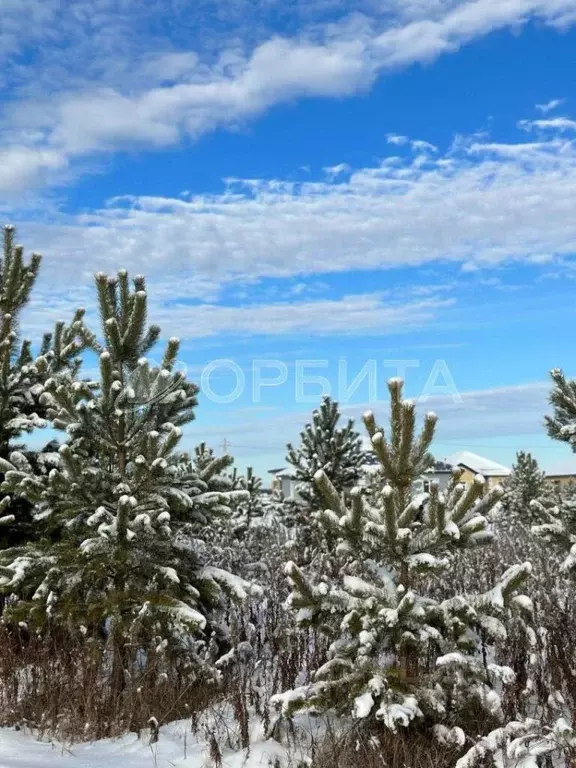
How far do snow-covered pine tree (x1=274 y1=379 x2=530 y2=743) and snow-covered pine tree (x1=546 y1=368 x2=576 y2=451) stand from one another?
14.1 feet

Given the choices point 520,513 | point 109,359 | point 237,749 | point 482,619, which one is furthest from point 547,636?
point 520,513

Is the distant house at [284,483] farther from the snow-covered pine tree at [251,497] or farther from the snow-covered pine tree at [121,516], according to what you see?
the snow-covered pine tree at [121,516]

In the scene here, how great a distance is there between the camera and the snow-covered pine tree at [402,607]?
4.92 m

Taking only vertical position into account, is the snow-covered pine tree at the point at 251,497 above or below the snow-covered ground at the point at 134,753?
above

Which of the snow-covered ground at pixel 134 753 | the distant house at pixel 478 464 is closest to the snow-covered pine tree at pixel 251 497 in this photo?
the snow-covered ground at pixel 134 753

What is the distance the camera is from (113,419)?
280 inches

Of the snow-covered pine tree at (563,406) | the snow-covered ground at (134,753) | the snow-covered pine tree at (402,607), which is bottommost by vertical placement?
the snow-covered ground at (134,753)

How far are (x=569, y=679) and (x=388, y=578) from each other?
2.32 metres

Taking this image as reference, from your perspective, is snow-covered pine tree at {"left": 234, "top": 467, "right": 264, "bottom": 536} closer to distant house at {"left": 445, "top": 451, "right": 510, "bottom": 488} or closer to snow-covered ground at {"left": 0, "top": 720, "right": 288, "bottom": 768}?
snow-covered ground at {"left": 0, "top": 720, "right": 288, "bottom": 768}

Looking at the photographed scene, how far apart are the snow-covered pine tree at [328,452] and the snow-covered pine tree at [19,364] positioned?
19.1 feet

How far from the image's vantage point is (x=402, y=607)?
4.88 m

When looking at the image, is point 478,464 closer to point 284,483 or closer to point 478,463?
point 478,463

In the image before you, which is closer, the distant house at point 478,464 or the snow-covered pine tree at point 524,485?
the snow-covered pine tree at point 524,485

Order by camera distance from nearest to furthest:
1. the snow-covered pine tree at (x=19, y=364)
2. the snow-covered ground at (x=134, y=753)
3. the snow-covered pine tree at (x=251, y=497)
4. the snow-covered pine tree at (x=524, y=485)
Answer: the snow-covered ground at (x=134, y=753) < the snow-covered pine tree at (x=19, y=364) < the snow-covered pine tree at (x=251, y=497) < the snow-covered pine tree at (x=524, y=485)
